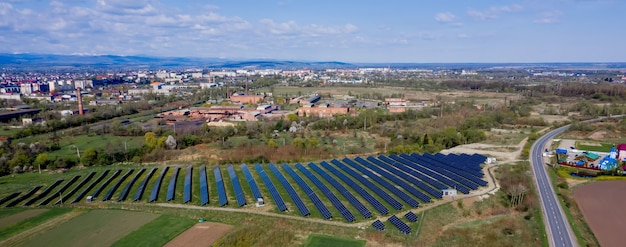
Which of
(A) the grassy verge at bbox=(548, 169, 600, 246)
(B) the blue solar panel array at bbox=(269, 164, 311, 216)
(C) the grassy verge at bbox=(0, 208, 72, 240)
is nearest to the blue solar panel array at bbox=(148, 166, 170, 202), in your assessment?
(C) the grassy verge at bbox=(0, 208, 72, 240)

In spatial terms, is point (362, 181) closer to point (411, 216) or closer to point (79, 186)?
point (411, 216)

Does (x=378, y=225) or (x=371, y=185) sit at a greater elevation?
(x=371, y=185)

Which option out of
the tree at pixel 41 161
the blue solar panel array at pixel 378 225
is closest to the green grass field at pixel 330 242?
the blue solar panel array at pixel 378 225

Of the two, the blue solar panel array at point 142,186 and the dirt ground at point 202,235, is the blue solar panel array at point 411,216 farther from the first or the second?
the blue solar panel array at point 142,186

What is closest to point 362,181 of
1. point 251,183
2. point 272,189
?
point 272,189

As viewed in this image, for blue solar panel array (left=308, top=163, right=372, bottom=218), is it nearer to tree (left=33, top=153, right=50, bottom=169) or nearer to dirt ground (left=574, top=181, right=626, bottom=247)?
dirt ground (left=574, top=181, right=626, bottom=247)
